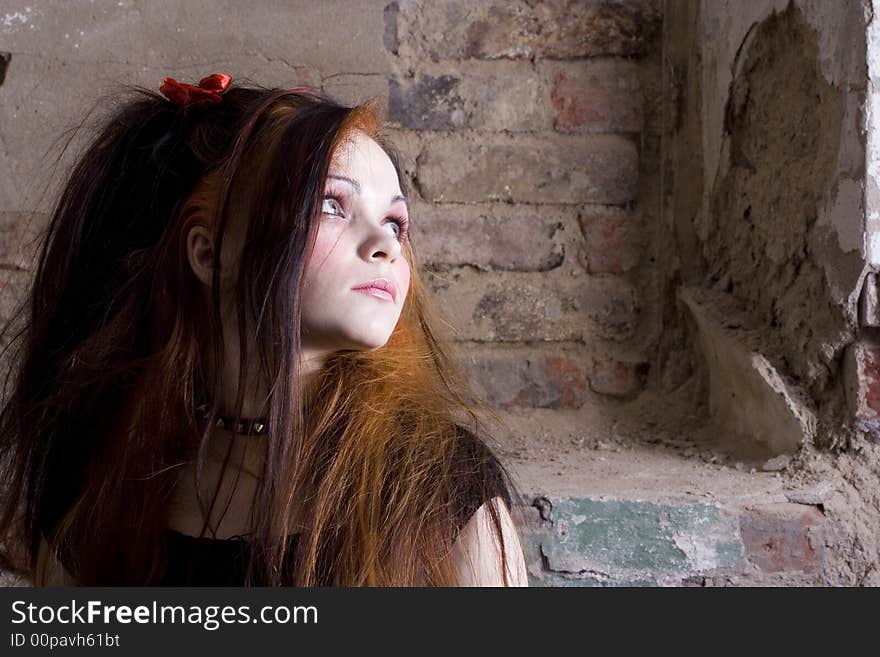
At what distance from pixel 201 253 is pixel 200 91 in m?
0.19

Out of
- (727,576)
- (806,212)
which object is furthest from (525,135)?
(727,576)

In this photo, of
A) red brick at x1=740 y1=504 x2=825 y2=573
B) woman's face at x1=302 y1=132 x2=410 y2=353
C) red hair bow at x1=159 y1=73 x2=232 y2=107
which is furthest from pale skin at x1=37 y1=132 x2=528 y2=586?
red brick at x1=740 y1=504 x2=825 y2=573

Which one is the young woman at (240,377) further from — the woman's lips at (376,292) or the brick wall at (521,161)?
the brick wall at (521,161)

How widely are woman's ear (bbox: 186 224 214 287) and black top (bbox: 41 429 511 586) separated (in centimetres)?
26

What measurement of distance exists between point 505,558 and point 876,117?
615 mm

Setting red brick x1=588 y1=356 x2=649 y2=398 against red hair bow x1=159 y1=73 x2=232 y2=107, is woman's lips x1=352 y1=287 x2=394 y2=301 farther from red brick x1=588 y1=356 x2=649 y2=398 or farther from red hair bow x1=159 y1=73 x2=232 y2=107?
red brick x1=588 y1=356 x2=649 y2=398

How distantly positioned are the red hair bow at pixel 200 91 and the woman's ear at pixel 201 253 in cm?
15

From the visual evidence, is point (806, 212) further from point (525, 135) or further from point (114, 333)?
point (114, 333)

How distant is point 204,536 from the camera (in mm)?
941

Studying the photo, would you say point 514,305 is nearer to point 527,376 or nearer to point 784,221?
point 527,376

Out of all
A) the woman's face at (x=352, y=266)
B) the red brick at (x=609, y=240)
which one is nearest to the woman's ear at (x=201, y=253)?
the woman's face at (x=352, y=266)

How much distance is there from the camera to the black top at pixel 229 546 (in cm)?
90

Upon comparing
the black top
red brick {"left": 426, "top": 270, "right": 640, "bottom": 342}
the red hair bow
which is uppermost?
the red hair bow

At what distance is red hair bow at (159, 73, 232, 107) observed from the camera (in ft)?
3.36
